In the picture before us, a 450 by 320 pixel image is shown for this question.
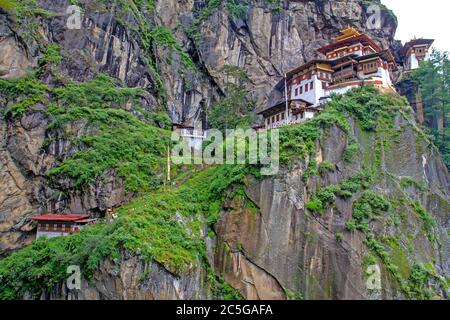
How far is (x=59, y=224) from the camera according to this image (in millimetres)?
33062

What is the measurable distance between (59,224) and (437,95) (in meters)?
46.3

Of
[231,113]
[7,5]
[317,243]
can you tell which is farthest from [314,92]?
[7,5]

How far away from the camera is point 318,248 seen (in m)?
31.2

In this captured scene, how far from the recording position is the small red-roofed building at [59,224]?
32.6m

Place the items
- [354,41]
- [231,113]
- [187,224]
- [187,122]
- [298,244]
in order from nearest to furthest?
[298,244], [187,224], [231,113], [354,41], [187,122]

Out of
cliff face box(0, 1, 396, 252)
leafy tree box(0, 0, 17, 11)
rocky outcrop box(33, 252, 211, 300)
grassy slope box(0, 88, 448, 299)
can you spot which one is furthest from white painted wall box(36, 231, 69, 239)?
leafy tree box(0, 0, 17, 11)

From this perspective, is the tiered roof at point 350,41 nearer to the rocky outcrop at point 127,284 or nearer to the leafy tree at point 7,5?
the leafy tree at point 7,5

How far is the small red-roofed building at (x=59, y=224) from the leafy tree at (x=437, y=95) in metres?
41.5

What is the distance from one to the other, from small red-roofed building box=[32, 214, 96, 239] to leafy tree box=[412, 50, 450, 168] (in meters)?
41.5

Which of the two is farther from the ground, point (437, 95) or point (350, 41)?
point (350, 41)

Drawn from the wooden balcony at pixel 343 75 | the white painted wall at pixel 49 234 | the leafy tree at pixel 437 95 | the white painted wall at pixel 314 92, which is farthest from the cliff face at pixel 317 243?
the leafy tree at pixel 437 95

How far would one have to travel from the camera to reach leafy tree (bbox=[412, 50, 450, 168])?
48.9 metres

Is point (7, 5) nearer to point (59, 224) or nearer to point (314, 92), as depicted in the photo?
point (59, 224)

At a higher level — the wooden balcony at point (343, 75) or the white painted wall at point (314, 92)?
the wooden balcony at point (343, 75)
